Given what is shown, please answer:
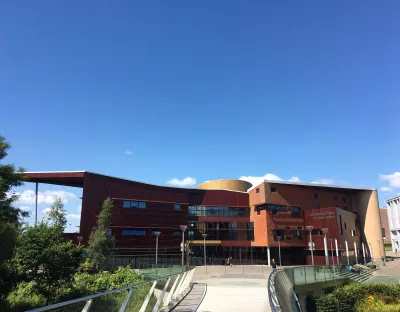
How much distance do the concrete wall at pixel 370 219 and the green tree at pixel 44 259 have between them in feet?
191

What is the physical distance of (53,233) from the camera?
63.9ft

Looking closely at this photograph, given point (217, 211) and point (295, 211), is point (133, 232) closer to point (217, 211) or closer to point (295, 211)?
point (217, 211)

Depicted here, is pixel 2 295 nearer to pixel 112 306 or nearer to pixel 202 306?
pixel 202 306

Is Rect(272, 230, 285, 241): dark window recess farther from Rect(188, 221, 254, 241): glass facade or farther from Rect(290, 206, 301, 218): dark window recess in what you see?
Rect(188, 221, 254, 241): glass facade

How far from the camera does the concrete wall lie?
60.4m

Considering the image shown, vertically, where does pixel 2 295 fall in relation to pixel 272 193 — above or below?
below

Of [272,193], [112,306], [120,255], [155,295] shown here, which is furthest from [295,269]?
[272,193]

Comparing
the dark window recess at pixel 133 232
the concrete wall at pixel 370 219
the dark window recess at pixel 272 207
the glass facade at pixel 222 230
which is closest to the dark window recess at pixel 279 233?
the dark window recess at pixel 272 207

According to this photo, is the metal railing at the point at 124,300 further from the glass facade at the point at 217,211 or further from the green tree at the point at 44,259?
the glass facade at the point at 217,211

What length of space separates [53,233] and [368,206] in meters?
61.1

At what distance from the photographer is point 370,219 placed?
2474 inches

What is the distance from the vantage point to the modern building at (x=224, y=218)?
44938 millimetres

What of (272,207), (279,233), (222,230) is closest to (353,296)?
(279,233)

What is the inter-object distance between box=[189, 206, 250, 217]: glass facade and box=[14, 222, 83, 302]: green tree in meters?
35.3
